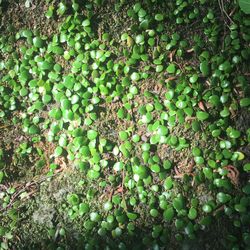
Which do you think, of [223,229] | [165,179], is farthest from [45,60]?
[223,229]

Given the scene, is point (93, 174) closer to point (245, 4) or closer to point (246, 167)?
point (246, 167)

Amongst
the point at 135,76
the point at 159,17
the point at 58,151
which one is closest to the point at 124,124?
the point at 135,76

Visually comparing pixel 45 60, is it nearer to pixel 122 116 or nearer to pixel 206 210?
pixel 122 116

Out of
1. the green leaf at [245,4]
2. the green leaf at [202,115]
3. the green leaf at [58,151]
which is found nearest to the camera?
the green leaf at [245,4]

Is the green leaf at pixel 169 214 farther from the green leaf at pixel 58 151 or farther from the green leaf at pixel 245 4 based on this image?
the green leaf at pixel 245 4

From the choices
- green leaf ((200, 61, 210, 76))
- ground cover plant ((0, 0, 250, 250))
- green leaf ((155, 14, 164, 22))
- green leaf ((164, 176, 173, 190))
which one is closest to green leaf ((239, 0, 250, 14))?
ground cover plant ((0, 0, 250, 250))

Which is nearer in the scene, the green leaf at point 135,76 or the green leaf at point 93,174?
the green leaf at point 93,174

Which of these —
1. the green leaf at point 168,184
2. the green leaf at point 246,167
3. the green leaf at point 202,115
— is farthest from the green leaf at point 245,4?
the green leaf at point 168,184

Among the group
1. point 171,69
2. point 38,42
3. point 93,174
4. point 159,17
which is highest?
point 38,42

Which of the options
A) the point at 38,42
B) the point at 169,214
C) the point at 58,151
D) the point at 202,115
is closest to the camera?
the point at 169,214
